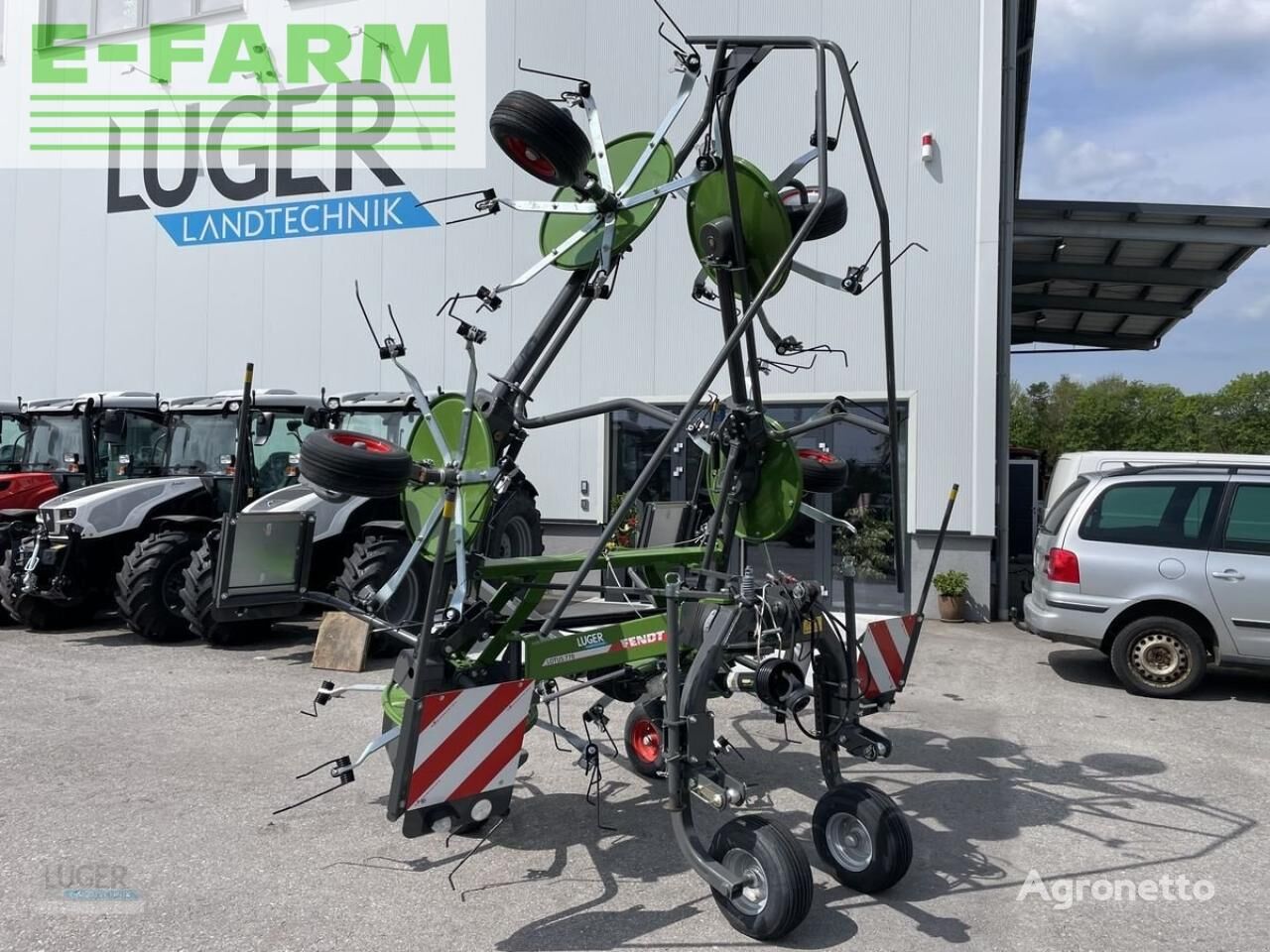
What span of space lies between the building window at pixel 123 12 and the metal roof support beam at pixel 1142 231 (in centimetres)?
1369

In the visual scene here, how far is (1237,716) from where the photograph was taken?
760cm

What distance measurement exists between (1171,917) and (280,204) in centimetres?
1580

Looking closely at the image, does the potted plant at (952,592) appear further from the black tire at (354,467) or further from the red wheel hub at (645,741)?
the black tire at (354,467)

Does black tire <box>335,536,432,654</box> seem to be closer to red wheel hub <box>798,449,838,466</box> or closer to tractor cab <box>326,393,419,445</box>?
A: tractor cab <box>326,393,419,445</box>

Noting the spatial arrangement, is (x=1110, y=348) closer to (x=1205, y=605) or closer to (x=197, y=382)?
(x=1205, y=605)

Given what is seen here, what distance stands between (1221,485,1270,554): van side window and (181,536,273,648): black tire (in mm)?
8972

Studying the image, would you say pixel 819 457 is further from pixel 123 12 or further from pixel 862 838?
pixel 123 12

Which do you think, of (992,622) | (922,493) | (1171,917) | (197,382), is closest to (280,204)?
(197,382)

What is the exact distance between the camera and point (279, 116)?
53.6 ft

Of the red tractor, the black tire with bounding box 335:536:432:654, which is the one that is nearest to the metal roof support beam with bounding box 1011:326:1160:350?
the black tire with bounding box 335:536:432:654

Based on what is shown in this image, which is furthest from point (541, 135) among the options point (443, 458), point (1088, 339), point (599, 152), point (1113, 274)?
point (1088, 339)

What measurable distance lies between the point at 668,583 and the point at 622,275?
10.5 meters

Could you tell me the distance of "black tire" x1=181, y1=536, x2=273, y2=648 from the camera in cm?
955

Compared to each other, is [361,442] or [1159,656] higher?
[361,442]
